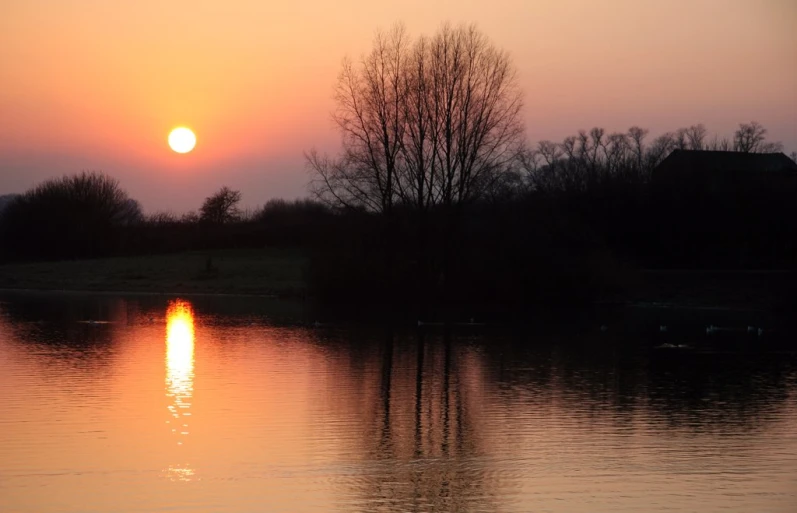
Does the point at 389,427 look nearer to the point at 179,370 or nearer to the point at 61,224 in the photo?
the point at 179,370

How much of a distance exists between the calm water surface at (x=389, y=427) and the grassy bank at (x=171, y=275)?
2463 cm

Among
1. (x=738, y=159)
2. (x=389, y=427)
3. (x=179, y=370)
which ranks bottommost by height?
(x=389, y=427)

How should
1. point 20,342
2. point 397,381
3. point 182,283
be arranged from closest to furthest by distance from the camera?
1. point 397,381
2. point 20,342
3. point 182,283

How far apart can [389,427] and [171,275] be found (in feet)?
136

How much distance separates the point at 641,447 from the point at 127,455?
20.8 ft

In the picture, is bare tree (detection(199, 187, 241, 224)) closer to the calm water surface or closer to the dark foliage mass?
the dark foliage mass

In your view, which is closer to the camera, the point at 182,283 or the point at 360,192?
the point at 360,192

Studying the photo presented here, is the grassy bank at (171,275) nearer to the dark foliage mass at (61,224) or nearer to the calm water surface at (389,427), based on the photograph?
the dark foliage mass at (61,224)

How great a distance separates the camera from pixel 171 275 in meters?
52.4

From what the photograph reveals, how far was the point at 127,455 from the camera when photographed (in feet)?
36.0

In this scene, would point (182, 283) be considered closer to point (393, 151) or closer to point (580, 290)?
point (393, 151)

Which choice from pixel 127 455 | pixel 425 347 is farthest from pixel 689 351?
pixel 127 455

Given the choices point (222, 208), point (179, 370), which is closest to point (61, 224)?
point (222, 208)

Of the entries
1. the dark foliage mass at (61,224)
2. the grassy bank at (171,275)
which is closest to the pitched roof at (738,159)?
the grassy bank at (171,275)
